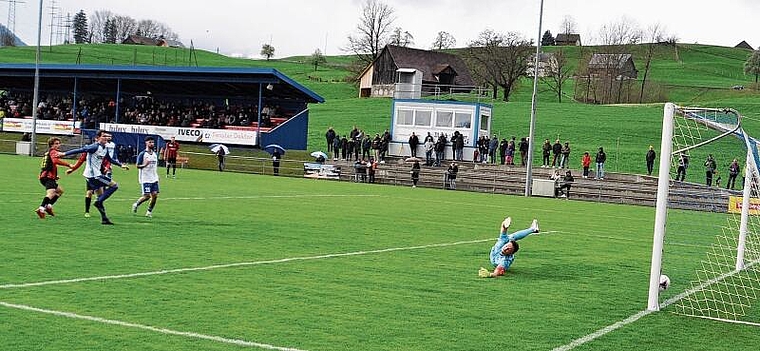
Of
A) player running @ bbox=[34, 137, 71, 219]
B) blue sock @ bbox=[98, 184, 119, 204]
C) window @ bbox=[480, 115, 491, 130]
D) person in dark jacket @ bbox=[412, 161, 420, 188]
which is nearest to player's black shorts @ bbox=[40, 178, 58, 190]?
player running @ bbox=[34, 137, 71, 219]

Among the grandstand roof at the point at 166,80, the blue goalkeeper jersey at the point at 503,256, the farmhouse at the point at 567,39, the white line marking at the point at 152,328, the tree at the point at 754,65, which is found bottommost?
the white line marking at the point at 152,328

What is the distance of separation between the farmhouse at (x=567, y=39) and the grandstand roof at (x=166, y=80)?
4705 inches

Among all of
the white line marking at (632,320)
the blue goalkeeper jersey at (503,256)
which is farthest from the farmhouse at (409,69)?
the blue goalkeeper jersey at (503,256)

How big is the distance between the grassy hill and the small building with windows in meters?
12.8

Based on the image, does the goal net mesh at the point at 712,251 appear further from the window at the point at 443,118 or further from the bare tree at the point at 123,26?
the bare tree at the point at 123,26

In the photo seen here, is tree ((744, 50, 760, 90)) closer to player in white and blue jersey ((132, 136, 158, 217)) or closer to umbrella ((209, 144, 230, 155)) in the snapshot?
umbrella ((209, 144, 230, 155))

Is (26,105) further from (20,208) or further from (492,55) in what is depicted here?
(492,55)

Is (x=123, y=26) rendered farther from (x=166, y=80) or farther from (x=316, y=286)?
(x=316, y=286)

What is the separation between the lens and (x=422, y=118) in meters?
54.0

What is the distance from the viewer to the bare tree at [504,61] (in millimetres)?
105062

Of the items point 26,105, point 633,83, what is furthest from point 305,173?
point 633,83

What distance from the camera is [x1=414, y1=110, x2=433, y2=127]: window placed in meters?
53.8

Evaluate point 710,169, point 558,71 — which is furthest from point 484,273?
point 558,71

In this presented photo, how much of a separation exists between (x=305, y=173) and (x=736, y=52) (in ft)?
392
